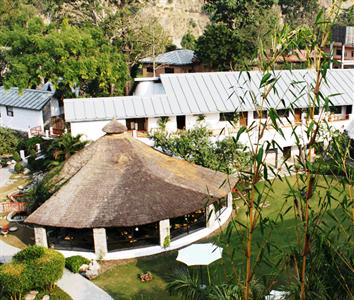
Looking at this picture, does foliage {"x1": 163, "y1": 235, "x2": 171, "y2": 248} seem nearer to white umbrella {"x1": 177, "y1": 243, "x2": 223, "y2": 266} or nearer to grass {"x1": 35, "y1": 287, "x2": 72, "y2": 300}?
white umbrella {"x1": 177, "y1": 243, "x2": 223, "y2": 266}

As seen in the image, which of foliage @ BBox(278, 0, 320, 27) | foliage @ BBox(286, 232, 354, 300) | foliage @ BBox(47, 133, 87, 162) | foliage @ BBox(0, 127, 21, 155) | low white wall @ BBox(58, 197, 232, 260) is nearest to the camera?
foliage @ BBox(286, 232, 354, 300)

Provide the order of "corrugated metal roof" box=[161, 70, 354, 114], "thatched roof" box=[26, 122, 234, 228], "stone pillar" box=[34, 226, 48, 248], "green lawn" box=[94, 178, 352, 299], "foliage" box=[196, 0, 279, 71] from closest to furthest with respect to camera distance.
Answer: "green lawn" box=[94, 178, 352, 299], "thatched roof" box=[26, 122, 234, 228], "stone pillar" box=[34, 226, 48, 248], "corrugated metal roof" box=[161, 70, 354, 114], "foliage" box=[196, 0, 279, 71]

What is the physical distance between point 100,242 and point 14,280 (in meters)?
5.89

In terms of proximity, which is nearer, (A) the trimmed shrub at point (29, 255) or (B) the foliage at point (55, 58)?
(A) the trimmed shrub at point (29, 255)

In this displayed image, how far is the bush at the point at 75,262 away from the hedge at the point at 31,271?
1.99 m

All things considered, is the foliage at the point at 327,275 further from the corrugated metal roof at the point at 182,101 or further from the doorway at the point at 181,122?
the doorway at the point at 181,122

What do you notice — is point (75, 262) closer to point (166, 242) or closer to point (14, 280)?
point (14, 280)

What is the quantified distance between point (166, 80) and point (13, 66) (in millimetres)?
15063

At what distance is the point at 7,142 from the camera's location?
48438 millimetres

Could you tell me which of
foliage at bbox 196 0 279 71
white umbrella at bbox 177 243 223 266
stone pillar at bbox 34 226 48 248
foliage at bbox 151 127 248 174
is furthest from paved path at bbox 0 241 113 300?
foliage at bbox 196 0 279 71

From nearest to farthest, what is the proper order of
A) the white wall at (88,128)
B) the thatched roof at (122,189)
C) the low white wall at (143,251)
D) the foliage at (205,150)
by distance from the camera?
the thatched roof at (122,189) < the low white wall at (143,251) < the foliage at (205,150) < the white wall at (88,128)

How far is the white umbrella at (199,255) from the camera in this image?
23.3m

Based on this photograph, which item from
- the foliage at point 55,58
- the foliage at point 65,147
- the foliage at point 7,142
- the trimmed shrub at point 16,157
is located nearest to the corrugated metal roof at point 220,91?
the foliage at point 55,58

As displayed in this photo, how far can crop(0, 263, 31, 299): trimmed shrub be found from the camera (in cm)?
2225
